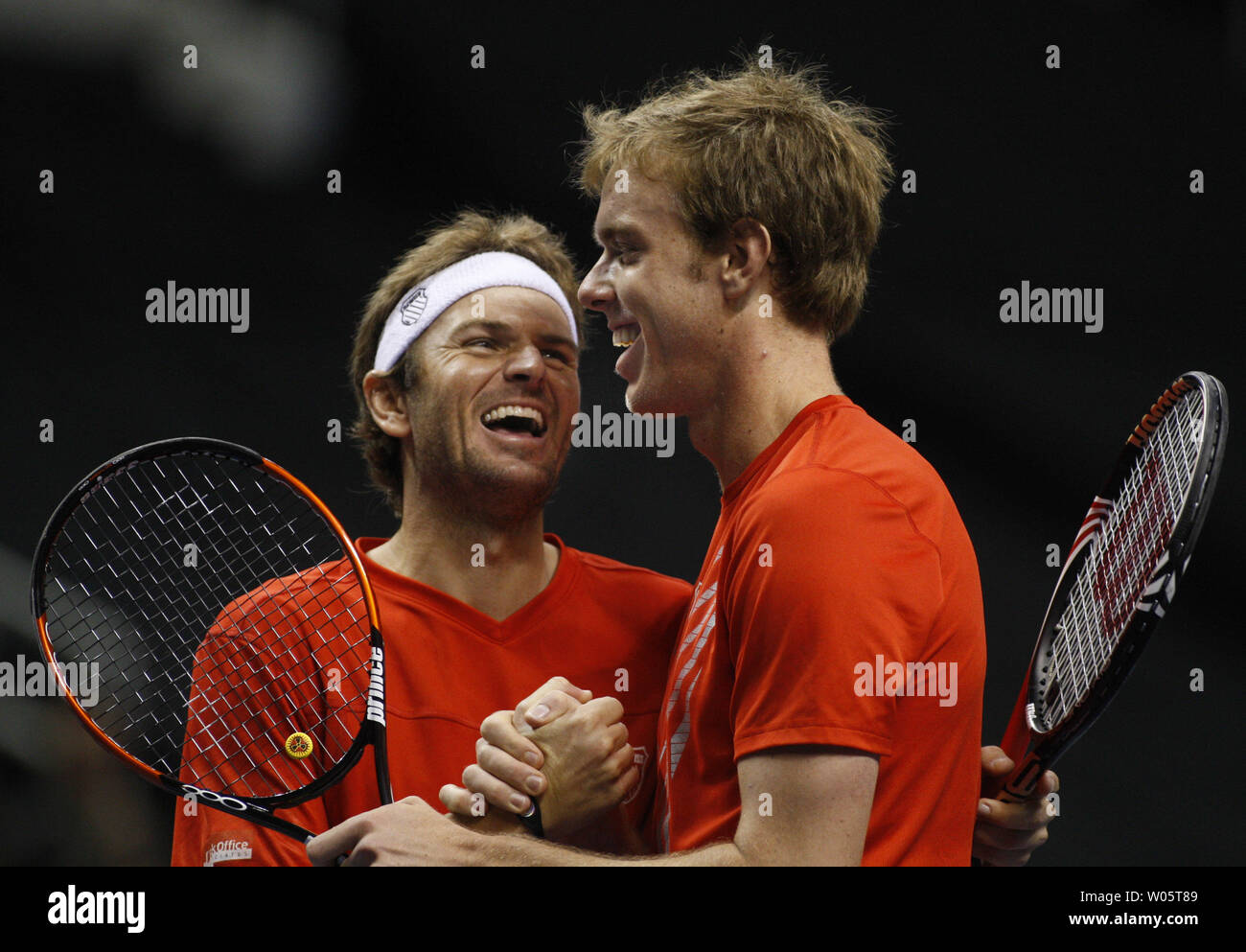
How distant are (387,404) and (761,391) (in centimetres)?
106

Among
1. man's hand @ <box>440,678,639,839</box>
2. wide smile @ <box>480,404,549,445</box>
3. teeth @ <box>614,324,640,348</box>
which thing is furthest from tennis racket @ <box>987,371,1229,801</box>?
wide smile @ <box>480,404,549,445</box>

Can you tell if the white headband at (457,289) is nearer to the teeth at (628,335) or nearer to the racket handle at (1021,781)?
the teeth at (628,335)

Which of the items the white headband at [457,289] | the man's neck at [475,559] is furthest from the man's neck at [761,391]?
the white headband at [457,289]

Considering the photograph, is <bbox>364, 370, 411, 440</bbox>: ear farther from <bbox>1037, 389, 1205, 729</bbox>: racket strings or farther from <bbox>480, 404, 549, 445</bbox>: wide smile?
<bbox>1037, 389, 1205, 729</bbox>: racket strings

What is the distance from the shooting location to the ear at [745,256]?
6.49ft

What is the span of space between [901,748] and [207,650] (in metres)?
1.24

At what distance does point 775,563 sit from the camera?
159cm

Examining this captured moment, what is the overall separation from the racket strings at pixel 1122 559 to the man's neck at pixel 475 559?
101cm

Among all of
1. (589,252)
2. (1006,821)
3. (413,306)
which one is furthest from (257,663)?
(589,252)

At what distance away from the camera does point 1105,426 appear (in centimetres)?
299

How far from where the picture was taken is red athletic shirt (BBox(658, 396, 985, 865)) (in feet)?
5.09

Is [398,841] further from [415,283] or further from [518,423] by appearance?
[415,283]
